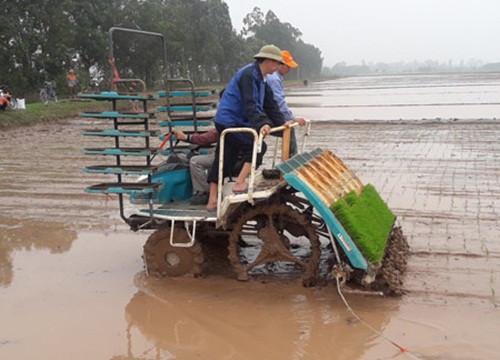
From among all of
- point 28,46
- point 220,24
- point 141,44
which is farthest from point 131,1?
point 220,24

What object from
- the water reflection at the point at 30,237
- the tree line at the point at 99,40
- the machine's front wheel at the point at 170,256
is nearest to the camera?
the machine's front wheel at the point at 170,256

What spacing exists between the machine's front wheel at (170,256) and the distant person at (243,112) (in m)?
0.45

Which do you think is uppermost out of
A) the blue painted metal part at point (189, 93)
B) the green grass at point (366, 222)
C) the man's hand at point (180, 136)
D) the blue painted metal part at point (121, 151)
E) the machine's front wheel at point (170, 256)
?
the blue painted metal part at point (189, 93)

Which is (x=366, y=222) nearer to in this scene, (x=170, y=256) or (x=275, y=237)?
(x=275, y=237)

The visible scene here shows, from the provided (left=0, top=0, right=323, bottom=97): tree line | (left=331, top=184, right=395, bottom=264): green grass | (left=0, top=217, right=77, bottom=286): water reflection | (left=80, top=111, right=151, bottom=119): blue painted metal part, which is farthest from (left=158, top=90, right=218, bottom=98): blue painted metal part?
(left=0, top=0, right=323, bottom=97): tree line

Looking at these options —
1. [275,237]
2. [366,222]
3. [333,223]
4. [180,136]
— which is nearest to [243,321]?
[275,237]

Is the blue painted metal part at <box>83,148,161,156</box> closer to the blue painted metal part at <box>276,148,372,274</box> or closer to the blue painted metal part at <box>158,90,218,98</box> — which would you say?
the blue painted metal part at <box>158,90,218,98</box>

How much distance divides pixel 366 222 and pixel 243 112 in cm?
153

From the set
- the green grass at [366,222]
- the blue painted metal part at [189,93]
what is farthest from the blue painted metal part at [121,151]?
the green grass at [366,222]

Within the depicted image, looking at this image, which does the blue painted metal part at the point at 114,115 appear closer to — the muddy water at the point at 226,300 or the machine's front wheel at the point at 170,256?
the machine's front wheel at the point at 170,256

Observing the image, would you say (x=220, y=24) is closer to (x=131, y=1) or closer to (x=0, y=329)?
(x=131, y=1)

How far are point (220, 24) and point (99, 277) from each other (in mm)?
57084

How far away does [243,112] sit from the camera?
5.59 meters

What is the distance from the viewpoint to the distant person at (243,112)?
5.36 m
